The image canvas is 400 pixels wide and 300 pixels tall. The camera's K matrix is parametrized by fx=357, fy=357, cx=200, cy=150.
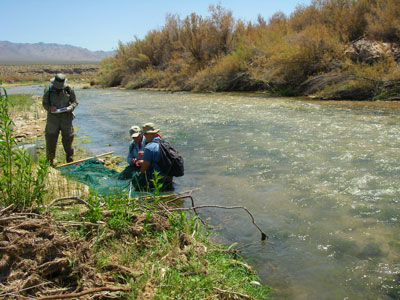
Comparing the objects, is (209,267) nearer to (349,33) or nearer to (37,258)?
(37,258)

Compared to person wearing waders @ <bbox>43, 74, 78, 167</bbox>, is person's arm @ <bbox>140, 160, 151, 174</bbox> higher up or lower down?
lower down

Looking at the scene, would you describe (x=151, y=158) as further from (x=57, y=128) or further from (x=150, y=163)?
(x=57, y=128)

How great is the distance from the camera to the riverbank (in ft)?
9.10

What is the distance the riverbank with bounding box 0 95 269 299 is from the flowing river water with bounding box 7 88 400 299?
0.72 m

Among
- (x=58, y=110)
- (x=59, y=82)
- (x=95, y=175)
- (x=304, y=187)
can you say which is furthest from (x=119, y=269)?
(x=59, y=82)

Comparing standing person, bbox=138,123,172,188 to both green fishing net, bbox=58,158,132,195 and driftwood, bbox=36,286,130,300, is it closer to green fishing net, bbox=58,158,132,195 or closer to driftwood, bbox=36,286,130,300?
green fishing net, bbox=58,158,132,195

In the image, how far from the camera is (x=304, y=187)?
6.38 meters

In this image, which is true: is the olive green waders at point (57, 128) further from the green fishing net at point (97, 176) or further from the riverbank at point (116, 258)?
the riverbank at point (116, 258)

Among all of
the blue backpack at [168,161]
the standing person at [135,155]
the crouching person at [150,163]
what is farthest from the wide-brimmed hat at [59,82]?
the blue backpack at [168,161]

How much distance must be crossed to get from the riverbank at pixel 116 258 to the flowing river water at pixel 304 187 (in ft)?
2.37

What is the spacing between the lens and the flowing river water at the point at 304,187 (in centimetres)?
389

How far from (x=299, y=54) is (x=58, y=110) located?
1541 cm

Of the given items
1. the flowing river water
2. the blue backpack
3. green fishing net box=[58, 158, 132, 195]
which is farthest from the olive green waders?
the blue backpack

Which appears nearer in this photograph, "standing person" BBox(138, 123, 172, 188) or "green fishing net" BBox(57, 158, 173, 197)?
"standing person" BBox(138, 123, 172, 188)
